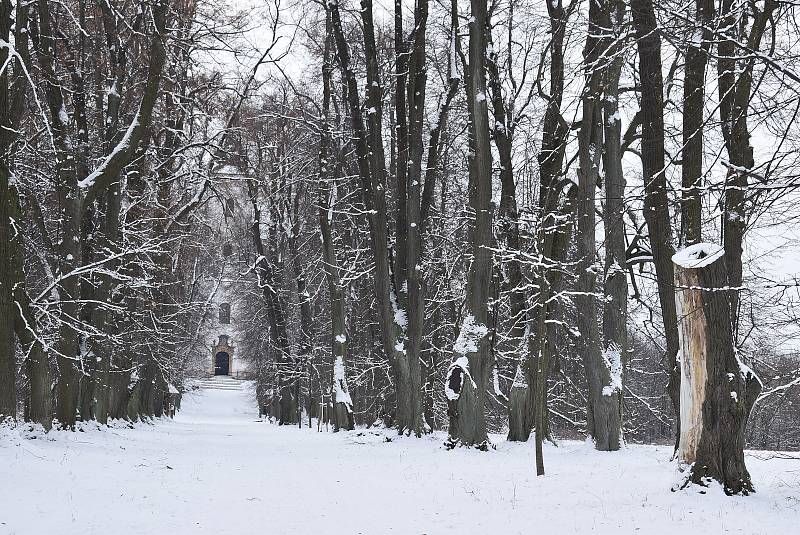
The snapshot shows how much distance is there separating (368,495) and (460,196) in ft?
51.9

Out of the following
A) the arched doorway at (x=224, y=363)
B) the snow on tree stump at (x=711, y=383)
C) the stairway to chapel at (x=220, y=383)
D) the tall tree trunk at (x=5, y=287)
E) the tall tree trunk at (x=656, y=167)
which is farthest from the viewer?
the arched doorway at (x=224, y=363)

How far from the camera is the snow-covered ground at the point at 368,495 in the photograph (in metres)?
6.23

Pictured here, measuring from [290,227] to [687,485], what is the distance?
801 inches

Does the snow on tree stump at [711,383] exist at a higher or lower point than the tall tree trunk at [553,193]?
lower

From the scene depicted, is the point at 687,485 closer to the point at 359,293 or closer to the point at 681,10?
the point at 681,10

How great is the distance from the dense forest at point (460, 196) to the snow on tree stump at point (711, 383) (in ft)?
0.07

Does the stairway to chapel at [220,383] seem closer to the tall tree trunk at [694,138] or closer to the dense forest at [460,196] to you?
the dense forest at [460,196]

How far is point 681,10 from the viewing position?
243 inches

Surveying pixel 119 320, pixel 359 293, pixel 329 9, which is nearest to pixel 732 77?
pixel 329 9

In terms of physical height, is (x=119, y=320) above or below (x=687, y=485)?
above

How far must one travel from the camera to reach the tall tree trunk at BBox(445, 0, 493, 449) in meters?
13.3

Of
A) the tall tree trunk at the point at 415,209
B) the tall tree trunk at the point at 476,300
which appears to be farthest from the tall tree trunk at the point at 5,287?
the tall tree trunk at the point at 415,209

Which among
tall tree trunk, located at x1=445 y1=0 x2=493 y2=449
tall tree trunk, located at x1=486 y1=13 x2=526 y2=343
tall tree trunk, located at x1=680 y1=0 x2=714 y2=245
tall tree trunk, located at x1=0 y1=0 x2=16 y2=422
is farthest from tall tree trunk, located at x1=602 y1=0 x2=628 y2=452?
tall tree trunk, located at x1=0 y1=0 x2=16 y2=422

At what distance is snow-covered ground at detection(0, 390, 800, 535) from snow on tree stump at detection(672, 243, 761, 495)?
0.29 meters
